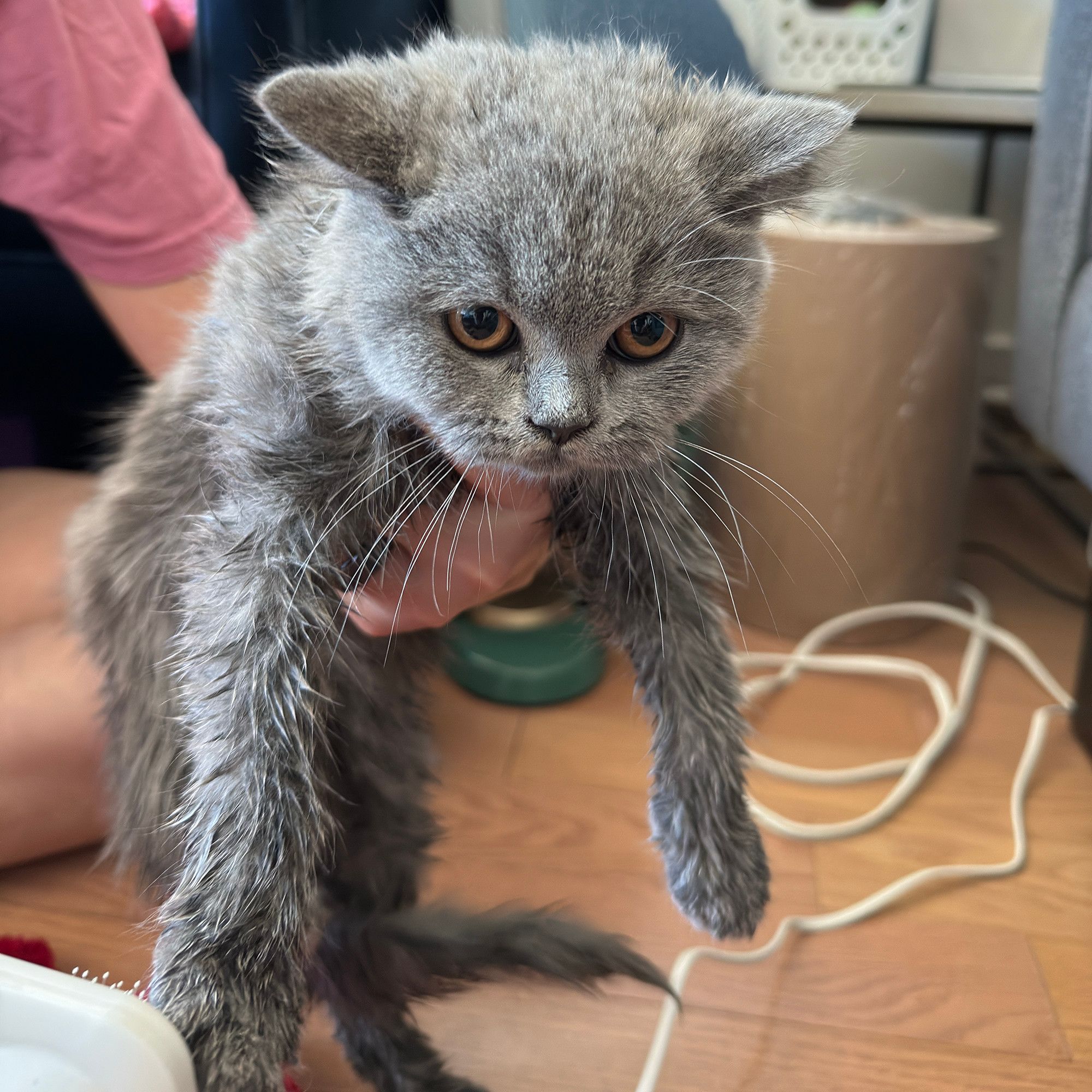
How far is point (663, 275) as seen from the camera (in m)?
0.58

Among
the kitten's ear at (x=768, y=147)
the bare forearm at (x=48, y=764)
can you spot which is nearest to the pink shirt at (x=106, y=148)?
the bare forearm at (x=48, y=764)

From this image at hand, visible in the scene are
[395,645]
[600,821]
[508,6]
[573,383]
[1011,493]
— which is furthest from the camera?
[1011,493]

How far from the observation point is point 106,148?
0.98 meters

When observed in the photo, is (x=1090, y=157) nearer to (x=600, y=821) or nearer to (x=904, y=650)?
(x=904, y=650)

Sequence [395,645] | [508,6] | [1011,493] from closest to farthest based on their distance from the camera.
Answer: [395,645] < [508,6] < [1011,493]

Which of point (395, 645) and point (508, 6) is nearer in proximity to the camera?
point (395, 645)

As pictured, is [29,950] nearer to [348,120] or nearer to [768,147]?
[348,120]

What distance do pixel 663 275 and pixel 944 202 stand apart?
190cm

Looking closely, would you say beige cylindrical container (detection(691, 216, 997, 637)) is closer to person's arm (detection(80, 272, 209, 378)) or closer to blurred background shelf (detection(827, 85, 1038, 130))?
blurred background shelf (detection(827, 85, 1038, 130))

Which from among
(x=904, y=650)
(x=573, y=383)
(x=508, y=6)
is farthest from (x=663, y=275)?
(x=904, y=650)

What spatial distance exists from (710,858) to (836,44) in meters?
1.61

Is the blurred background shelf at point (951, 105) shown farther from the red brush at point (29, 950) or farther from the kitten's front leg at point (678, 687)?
the red brush at point (29, 950)

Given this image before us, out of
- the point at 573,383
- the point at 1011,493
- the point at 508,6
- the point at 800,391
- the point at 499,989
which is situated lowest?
the point at 1011,493

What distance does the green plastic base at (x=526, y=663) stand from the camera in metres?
1.38
